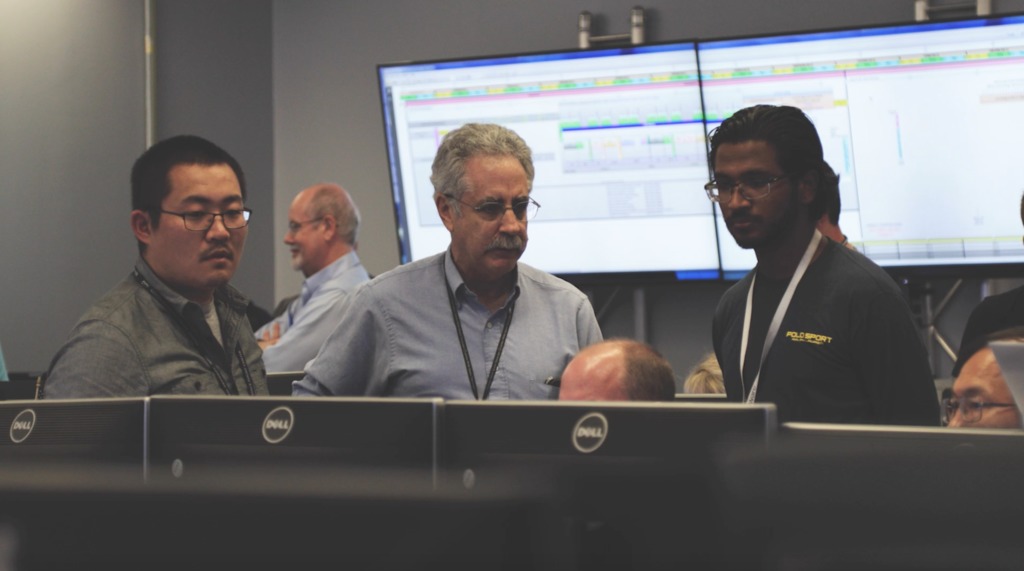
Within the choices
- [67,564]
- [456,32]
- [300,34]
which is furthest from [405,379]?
[300,34]

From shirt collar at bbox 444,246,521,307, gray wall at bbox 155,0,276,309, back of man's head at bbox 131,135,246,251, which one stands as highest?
gray wall at bbox 155,0,276,309

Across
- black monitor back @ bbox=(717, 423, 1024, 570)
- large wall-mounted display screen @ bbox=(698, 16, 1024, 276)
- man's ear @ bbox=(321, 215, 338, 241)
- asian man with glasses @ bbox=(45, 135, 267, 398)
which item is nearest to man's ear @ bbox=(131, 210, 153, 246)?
asian man with glasses @ bbox=(45, 135, 267, 398)

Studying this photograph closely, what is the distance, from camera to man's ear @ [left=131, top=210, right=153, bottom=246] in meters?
2.12

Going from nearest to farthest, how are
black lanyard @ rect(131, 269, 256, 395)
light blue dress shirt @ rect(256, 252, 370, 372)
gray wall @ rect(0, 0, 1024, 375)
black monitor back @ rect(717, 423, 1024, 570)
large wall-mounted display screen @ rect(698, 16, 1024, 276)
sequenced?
black monitor back @ rect(717, 423, 1024, 570) < black lanyard @ rect(131, 269, 256, 395) < large wall-mounted display screen @ rect(698, 16, 1024, 276) < light blue dress shirt @ rect(256, 252, 370, 372) < gray wall @ rect(0, 0, 1024, 375)

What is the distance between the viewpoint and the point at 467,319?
7.36 ft

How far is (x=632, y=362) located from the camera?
1.73 metres

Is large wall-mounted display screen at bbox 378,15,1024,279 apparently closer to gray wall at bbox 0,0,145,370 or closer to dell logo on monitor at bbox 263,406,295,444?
gray wall at bbox 0,0,145,370

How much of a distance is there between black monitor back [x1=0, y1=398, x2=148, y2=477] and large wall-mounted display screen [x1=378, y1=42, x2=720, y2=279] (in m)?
3.22

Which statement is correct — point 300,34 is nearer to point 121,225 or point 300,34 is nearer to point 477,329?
point 121,225

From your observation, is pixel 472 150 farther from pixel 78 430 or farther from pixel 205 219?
pixel 78 430

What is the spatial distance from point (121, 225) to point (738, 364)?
309cm

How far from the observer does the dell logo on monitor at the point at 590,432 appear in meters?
1.21

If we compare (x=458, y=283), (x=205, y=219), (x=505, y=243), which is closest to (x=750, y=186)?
(x=505, y=243)

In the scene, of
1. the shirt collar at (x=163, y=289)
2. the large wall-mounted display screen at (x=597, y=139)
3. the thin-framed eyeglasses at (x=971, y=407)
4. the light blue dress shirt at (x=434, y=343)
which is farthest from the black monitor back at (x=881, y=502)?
the large wall-mounted display screen at (x=597, y=139)
